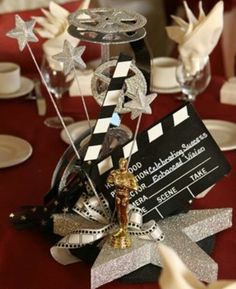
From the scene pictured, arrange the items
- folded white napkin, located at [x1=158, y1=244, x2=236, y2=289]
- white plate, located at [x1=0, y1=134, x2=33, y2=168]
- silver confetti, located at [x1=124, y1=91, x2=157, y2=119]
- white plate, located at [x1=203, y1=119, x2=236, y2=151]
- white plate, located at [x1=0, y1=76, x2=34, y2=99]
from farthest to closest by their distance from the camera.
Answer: white plate, located at [x1=0, y1=76, x2=34, y2=99] < white plate, located at [x1=203, y1=119, x2=236, y2=151] < white plate, located at [x1=0, y1=134, x2=33, y2=168] < silver confetti, located at [x1=124, y1=91, x2=157, y2=119] < folded white napkin, located at [x1=158, y1=244, x2=236, y2=289]

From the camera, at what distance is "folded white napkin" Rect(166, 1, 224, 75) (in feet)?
5.62

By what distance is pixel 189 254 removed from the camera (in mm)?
1083

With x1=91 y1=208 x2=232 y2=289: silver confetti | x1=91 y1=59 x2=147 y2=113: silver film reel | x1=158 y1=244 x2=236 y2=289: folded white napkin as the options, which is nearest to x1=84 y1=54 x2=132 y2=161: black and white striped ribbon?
x1=91 y1=59 x2=147 y2=113: silver film reel

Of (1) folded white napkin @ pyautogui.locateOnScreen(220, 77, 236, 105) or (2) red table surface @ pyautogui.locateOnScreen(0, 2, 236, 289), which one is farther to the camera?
(1) folded white napkin @ pyautogui.locateOnScreen(220, 77, 236, 105)

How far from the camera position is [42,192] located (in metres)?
1.35

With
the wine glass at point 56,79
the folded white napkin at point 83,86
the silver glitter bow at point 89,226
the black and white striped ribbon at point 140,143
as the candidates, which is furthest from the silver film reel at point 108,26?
the folded white napkin at point 83,86

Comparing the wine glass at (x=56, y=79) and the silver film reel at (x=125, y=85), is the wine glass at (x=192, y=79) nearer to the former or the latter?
the wine glass at (x=56, y=79)

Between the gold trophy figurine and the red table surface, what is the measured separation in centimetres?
7

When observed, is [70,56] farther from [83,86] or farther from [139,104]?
[83,86]

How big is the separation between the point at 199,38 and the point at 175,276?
1015 millimetres

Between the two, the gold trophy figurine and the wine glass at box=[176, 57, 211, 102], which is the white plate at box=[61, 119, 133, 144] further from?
the gold trophy figurine

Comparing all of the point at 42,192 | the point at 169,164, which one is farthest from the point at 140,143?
the point at 42,192

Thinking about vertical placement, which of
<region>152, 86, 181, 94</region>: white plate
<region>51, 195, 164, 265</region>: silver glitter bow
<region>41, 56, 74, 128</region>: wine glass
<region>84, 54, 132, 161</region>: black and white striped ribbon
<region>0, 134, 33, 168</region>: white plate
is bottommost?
<region>152, 86, 181, 94</region>: white plate

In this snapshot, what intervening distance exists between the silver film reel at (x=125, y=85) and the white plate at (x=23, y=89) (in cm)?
69
